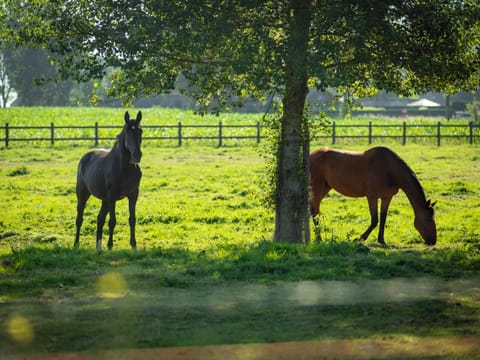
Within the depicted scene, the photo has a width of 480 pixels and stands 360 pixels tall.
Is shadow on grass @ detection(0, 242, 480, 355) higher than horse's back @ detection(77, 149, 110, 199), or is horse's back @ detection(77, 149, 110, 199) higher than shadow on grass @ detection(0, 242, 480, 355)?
horse's back @ detection(77, 149, 110, 199)

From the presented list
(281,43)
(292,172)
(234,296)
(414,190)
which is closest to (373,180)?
(414,190)

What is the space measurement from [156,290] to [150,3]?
226 inches

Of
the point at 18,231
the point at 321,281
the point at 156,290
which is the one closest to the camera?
the point at 156,290

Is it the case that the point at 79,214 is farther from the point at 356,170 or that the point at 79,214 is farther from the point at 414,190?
the point at 414,190

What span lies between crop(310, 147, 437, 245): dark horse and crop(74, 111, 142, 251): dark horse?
14.2 ft

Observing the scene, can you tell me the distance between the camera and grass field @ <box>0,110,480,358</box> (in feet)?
23.4

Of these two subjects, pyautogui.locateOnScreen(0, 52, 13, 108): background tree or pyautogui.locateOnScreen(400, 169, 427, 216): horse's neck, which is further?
pyautogui.locateOnScreen(0, 52, 13, 108): background tree

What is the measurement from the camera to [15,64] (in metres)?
106

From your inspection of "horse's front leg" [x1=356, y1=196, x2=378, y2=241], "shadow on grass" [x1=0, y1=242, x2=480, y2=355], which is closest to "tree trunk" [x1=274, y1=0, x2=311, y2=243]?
"horse's front leg" [x1=356, y1=196, x2=378, y2=241]

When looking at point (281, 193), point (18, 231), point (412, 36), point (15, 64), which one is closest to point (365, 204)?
point (281, 193)

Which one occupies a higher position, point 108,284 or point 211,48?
point 211,48

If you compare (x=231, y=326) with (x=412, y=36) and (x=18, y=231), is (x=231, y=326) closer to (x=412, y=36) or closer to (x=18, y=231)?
(x=412, y=36)

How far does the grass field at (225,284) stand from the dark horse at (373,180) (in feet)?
1.76

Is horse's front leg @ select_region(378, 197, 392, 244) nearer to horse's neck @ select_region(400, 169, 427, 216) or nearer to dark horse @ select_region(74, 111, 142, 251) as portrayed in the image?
horse's neck @ select_region(400, 169, 427, 216)
